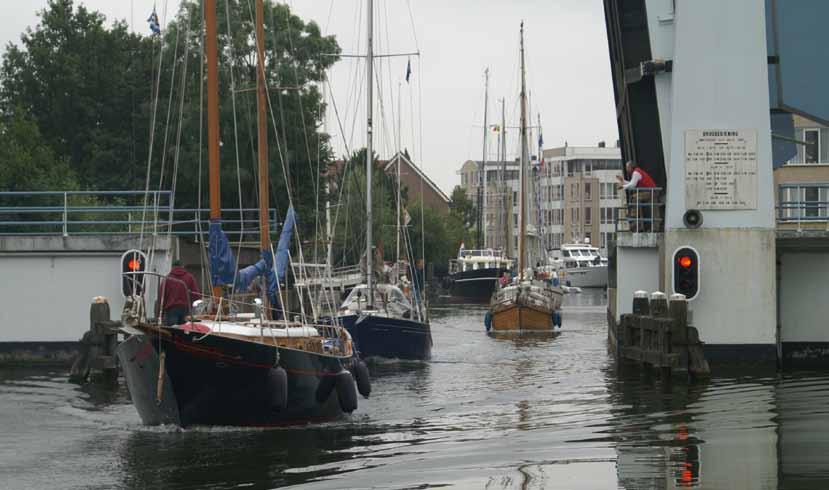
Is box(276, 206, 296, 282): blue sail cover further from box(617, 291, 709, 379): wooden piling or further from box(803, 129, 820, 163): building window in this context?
box(803, 129, 820, 163): building window

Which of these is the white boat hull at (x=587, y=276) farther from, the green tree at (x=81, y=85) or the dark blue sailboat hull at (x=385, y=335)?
the dark blue sailboat hull at (x=385, y=335)

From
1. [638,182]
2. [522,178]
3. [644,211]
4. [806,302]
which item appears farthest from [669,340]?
[522,178]

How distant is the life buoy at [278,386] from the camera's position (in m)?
19.1

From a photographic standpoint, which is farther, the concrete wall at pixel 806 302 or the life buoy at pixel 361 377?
the concrete wall at pixel 806 302

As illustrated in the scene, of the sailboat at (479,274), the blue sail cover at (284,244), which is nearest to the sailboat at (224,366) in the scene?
the blue sail cover at (284,244)

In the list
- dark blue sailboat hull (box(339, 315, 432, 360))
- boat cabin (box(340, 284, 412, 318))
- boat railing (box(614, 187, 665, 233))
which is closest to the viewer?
boat railing (box(614, 187, 665, 233))

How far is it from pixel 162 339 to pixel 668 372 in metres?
10.4

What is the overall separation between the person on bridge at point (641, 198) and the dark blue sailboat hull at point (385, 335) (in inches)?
245

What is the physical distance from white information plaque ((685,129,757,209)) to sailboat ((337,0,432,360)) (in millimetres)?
8604

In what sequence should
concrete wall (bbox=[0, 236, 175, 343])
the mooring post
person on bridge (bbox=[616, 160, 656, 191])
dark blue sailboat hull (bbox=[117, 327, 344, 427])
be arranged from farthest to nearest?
concrete wall (bbox=[0, 236, 175, 343])
person on bridge (bbox=[616, 160, 656, 191])
the mooring post
dark blue sailboat hull (bbox=[117, 327, 344, 427])

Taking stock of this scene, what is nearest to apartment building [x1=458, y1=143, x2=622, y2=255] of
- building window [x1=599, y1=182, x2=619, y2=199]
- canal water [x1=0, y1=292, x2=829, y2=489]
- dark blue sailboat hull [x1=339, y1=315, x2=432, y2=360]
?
building window [x1=599, y1=182, x2=619, y2=199]

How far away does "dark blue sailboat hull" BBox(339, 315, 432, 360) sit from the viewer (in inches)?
1266

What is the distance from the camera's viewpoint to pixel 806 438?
57.0 feet

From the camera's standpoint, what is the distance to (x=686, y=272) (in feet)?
88.2
